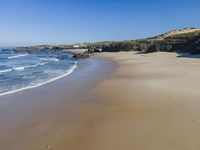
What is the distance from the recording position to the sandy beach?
7.73 m

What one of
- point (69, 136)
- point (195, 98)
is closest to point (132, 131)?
point (69, 136)

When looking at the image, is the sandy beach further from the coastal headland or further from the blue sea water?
the blue sea water

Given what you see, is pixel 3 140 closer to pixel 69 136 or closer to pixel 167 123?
pixel 69 136

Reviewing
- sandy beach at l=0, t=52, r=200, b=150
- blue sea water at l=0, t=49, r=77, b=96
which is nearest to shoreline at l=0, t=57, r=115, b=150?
sandy beach at l=0, t=52, r=200, b=150

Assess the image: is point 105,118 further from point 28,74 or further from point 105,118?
point 28,74

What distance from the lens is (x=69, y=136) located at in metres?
8.41

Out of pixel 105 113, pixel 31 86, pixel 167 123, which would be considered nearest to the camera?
pixel 167 123

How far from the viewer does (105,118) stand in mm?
10133

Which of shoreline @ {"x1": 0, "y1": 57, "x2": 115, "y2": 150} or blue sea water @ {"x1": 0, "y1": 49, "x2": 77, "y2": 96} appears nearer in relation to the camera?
shoreline @ {"x1": 0, "y1": 57, "x2": 115, "y2": 150}

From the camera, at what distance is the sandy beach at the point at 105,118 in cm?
773

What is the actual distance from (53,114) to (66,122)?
1379 millimetres

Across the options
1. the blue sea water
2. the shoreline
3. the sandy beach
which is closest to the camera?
the sandy beach

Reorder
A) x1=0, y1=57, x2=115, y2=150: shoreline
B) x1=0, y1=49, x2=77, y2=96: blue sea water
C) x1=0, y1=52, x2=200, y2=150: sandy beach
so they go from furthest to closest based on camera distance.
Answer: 1. x1=0, y1=49, x2=77, y2=96: blue sea water
2. x1=0, y1=57, x2=115, y2=150: shoreline
3. x1=0, y1=52, x2=200, y2=150: sandy beach

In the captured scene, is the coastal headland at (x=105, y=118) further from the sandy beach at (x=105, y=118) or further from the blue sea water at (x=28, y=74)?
the blue sea water at (x=28, y=74)
